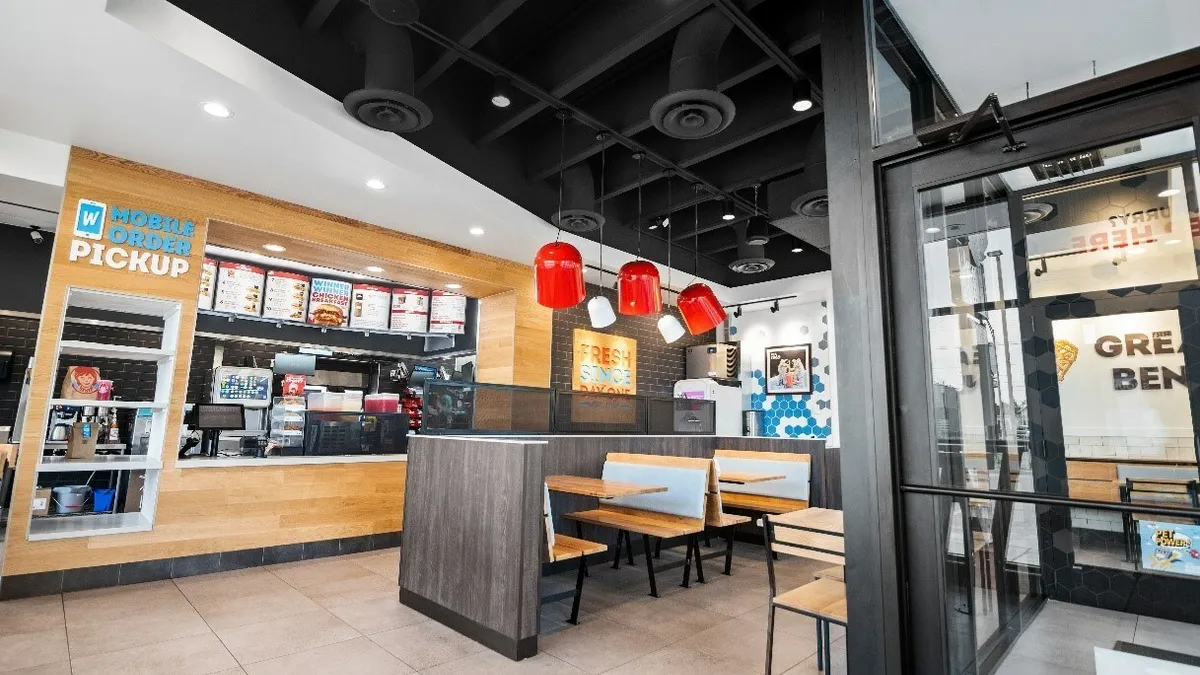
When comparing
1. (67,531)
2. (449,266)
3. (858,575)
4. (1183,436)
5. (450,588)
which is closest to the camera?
(1183,436)

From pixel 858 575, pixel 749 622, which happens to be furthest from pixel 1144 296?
pixel 749 622

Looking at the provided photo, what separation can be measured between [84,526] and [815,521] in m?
5.15

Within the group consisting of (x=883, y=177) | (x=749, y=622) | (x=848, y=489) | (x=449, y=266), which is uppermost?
(x=449, y=266)

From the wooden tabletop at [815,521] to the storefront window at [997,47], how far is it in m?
1.57

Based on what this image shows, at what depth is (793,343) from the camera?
9.09 metres

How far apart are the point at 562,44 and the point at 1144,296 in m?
3.33

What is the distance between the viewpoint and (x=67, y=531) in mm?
4199

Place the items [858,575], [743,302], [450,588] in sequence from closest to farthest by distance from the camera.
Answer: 1. [858,575]
2. [450,588]
3. [743,302]

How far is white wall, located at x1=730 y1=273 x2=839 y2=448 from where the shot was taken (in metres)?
8.49

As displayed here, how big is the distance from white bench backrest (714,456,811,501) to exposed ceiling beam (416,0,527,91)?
13.2 feet

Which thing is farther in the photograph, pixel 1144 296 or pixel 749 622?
pixel 749 622

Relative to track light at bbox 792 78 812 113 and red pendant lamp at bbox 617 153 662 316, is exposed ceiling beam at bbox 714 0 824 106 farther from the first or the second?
red pendant lamp at bbox 617 153 662 316

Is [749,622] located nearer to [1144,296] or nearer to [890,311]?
[890,311]

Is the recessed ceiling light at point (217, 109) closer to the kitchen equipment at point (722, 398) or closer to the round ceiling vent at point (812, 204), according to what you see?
the round ceiling vent at point (812, 204)
